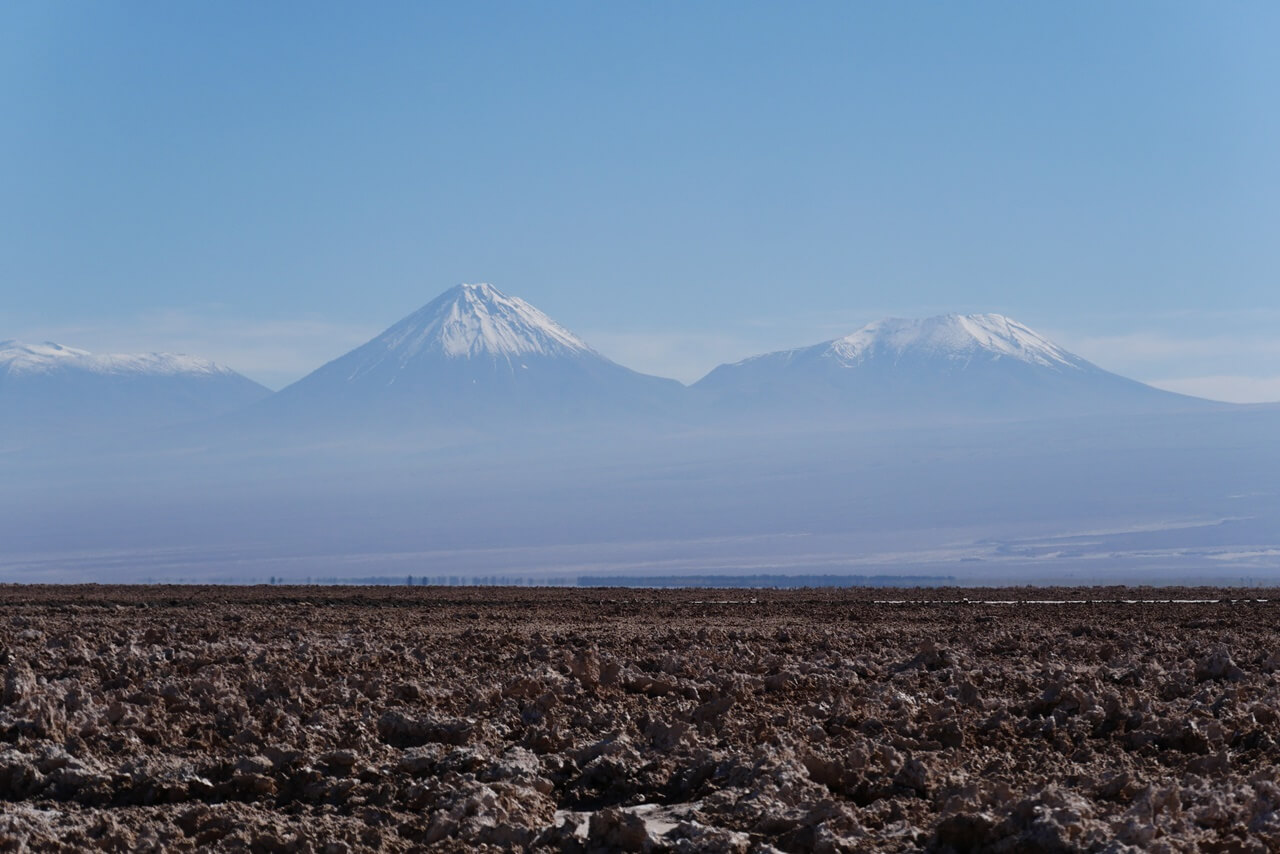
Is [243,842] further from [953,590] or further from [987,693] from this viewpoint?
[953,590]

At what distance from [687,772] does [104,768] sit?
11.2 feet

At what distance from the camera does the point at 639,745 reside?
9.48m

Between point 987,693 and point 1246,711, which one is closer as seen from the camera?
point 1246,711

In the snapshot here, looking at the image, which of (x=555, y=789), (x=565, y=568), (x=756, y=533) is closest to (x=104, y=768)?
(x=555, y=789)

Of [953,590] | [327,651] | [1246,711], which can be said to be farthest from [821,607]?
[1246,711]

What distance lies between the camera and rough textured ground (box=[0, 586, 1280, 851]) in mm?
7426

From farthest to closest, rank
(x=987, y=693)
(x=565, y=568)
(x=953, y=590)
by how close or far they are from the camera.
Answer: (x=565, y=568) < (x=953, y=590) < (x=987, y=693)

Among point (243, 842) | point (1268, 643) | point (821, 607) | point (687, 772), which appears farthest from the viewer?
point (821, 607)

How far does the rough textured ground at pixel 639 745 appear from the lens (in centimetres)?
743

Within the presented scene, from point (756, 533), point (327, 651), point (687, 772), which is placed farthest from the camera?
point (756, 533)

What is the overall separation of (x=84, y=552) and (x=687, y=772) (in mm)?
187558

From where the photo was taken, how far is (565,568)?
153625mm

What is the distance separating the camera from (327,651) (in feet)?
51.2

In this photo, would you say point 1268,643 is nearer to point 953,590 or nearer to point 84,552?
point 953,590
